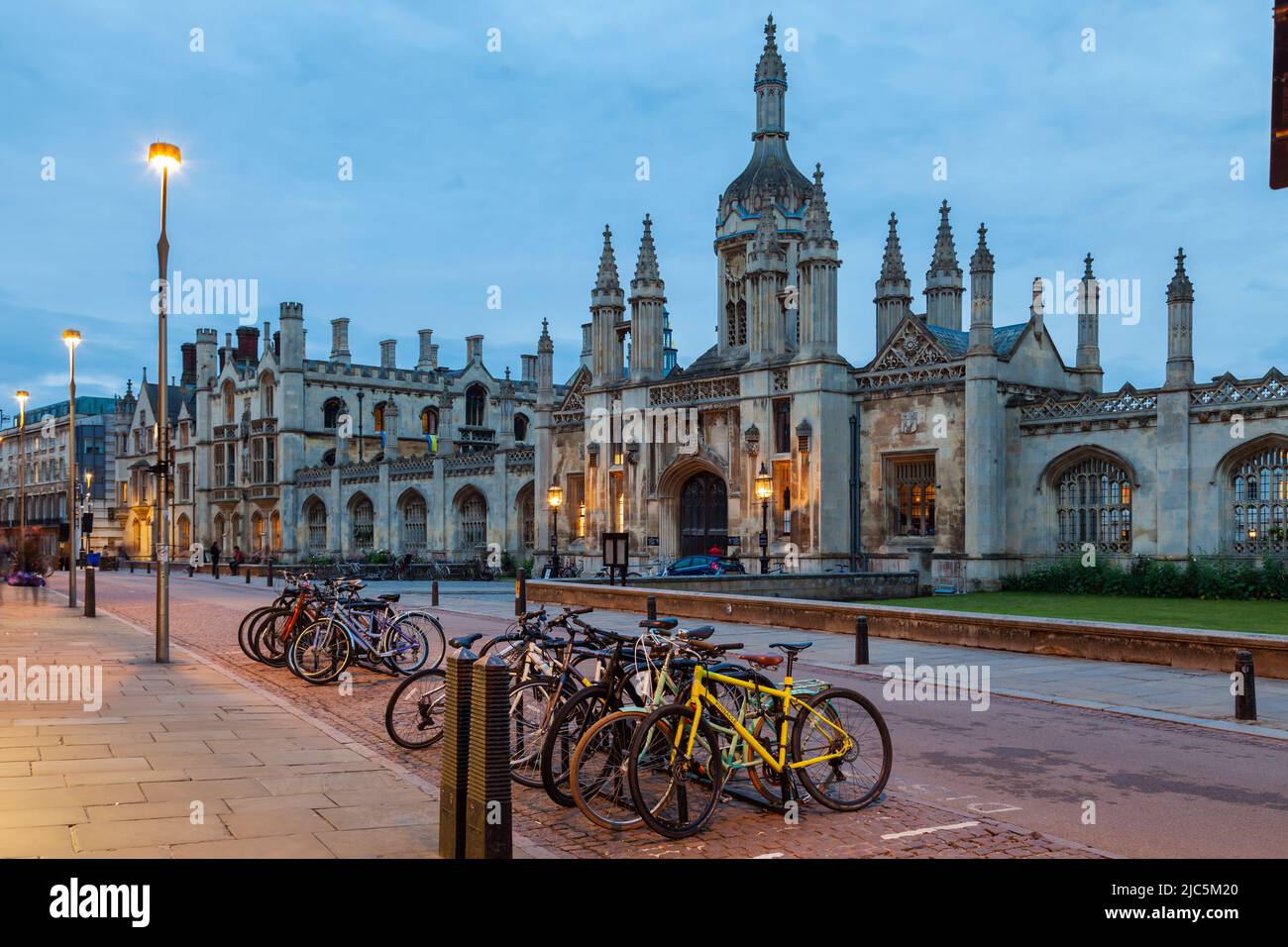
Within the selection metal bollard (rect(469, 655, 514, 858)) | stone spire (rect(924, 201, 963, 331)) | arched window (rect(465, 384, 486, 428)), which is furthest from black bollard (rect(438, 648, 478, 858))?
arched window (rect(465, 384, 486, 428))

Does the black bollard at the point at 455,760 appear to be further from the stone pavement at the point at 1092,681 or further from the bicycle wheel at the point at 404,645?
the stone pavement at the point at 1092,681

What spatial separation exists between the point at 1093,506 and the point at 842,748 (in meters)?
26.5

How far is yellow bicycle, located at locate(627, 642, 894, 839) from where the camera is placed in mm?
7176

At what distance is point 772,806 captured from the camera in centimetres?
775

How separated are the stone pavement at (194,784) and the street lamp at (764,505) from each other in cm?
2189

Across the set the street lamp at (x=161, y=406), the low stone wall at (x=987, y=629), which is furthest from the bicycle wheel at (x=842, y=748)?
the street lamp at (x=161, y=406)

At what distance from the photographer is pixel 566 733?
8156mm

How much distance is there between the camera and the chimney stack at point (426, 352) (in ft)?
235

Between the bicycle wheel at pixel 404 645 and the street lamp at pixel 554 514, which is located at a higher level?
the street lamp at pixel 554 514

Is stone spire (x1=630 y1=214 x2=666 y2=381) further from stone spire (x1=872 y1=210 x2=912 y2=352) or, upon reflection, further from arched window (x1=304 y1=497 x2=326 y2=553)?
arched window (x1=304 y1=497 x2=326 y2=553)

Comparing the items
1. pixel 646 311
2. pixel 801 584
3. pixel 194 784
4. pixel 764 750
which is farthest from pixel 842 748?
pixel 646 311

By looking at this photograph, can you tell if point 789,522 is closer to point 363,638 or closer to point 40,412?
point 363,638

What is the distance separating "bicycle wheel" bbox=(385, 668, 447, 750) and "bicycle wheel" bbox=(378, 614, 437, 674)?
172 inches
